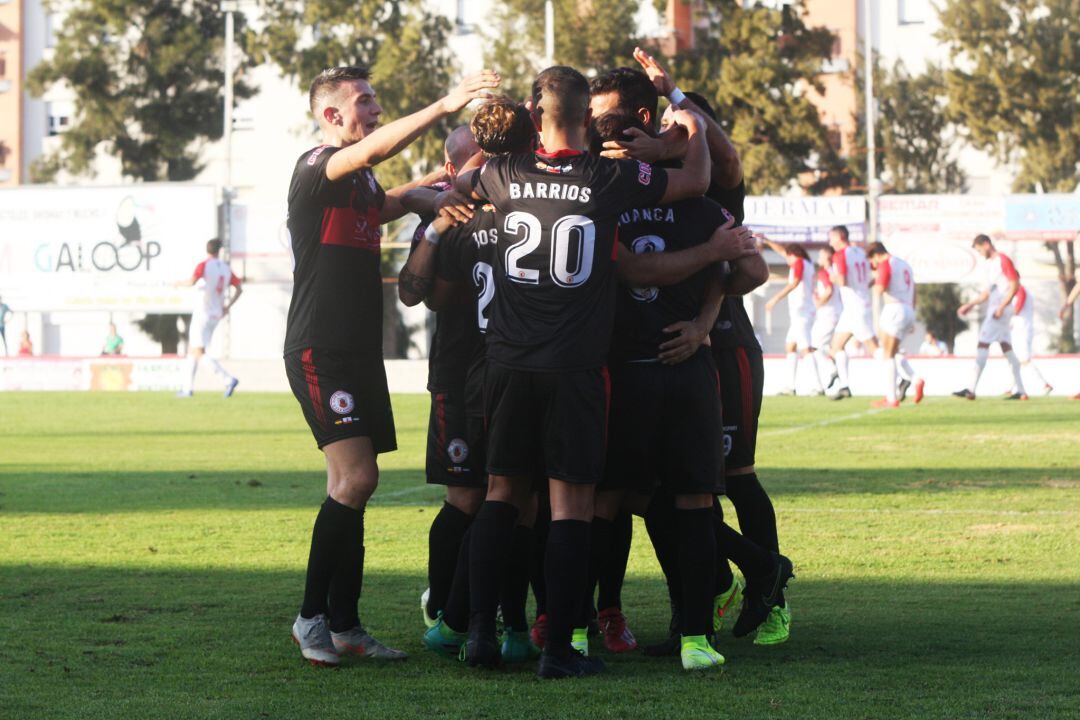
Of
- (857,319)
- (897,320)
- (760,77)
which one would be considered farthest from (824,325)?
(760,77)

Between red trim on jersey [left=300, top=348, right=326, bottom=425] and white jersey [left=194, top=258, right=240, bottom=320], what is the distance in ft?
64.2

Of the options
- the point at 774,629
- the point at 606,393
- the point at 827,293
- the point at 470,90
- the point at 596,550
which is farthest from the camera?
the point at 827,293

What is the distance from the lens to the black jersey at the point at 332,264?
20.2 feet

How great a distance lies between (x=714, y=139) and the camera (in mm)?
6203

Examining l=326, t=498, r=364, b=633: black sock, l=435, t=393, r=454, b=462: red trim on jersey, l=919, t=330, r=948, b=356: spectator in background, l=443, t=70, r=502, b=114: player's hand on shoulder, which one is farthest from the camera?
l=919, t=330, r=948, b=356: spectator in background

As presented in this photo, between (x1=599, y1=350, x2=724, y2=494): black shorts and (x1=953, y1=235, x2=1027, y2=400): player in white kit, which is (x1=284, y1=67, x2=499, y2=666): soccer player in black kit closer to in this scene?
(x1=599, y1=350, x2=724, y2=494): black shorts

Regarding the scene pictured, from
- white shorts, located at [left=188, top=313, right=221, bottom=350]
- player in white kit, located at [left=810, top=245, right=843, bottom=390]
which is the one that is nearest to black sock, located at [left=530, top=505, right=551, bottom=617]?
player in white kit, located at [left=810, top=245, right=843, bottom=390]

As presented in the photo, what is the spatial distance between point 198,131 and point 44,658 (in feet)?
170

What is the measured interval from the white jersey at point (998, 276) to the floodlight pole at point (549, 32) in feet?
69.2

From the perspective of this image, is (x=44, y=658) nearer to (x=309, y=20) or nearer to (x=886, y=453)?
(x=886, y=453)

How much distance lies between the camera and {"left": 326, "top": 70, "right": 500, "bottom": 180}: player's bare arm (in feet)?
18.2

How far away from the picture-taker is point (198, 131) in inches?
2206

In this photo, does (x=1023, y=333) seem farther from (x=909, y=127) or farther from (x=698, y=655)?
(x=909, y=127)

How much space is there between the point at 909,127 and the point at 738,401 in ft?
157
